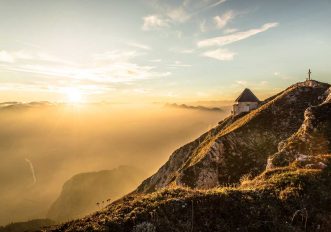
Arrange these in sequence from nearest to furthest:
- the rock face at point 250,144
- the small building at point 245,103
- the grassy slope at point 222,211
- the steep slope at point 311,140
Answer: the grassy slope at point 222,211 → the steep slope at point 311,140 → the rock face at point 250,144 → the small building at point 245,103

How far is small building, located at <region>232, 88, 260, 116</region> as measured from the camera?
88.1 metres

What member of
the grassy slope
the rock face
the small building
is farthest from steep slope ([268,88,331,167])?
the small building

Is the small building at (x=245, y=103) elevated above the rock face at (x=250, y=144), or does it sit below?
above

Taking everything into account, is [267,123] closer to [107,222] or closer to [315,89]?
A: [315,89]

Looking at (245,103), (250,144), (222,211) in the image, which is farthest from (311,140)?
(245,103)

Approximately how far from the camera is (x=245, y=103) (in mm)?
88250

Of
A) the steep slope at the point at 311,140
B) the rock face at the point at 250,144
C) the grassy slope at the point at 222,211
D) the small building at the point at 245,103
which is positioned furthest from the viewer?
the small building at the point at 245,103

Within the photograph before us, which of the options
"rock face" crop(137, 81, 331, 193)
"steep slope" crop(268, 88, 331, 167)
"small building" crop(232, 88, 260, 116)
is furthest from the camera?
"small building" crop(232, 88, 260, 116)

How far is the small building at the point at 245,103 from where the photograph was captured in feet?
289

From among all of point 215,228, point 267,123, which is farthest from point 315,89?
point 215,228

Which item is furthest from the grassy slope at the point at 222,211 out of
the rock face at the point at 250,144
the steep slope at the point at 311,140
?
the rock face at the point at 250,144

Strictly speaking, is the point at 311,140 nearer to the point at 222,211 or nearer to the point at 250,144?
the point at 250,144

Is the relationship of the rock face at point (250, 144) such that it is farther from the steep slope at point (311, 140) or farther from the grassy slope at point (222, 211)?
the grassy slope at point (222, 211)

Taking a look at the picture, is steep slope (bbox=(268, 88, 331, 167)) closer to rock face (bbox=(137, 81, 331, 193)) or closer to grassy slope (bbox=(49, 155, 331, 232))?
rock face (bbox=(137, 81, 331, 193))
